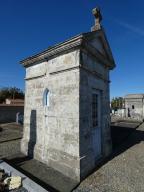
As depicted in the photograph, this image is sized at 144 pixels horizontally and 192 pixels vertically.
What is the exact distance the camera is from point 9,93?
45.9 m

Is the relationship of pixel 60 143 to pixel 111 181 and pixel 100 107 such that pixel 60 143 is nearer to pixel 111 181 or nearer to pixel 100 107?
pixel 111 181

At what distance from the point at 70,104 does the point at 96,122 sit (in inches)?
74.2

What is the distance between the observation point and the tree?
44.2 metres

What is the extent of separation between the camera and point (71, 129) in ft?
17.4

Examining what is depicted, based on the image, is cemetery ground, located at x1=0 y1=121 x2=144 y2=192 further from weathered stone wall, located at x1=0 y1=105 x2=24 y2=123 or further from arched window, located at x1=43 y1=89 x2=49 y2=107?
weathered stone wall, located at x1=0 y1=105 x2=24 y2=123

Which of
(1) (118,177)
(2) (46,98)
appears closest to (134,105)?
(2) (46,98)

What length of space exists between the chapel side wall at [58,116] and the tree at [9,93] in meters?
40.3

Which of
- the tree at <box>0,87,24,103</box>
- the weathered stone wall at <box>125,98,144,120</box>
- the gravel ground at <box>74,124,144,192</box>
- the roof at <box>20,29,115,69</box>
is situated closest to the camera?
the gravel ground at <box>74,124,144,192</box>

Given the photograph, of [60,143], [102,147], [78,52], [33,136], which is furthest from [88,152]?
[78,52]

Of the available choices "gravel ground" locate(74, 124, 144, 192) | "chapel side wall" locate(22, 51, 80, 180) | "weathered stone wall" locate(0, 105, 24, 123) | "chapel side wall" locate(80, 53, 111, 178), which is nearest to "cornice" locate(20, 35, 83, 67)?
"chapel side wall" locate(22, 51, 80, 180)

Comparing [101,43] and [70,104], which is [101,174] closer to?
[70,104]

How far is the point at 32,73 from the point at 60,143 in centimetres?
338

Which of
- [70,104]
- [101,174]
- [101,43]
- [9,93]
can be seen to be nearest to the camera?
[101,174]

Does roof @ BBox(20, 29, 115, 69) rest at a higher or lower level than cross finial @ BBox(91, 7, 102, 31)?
lower
